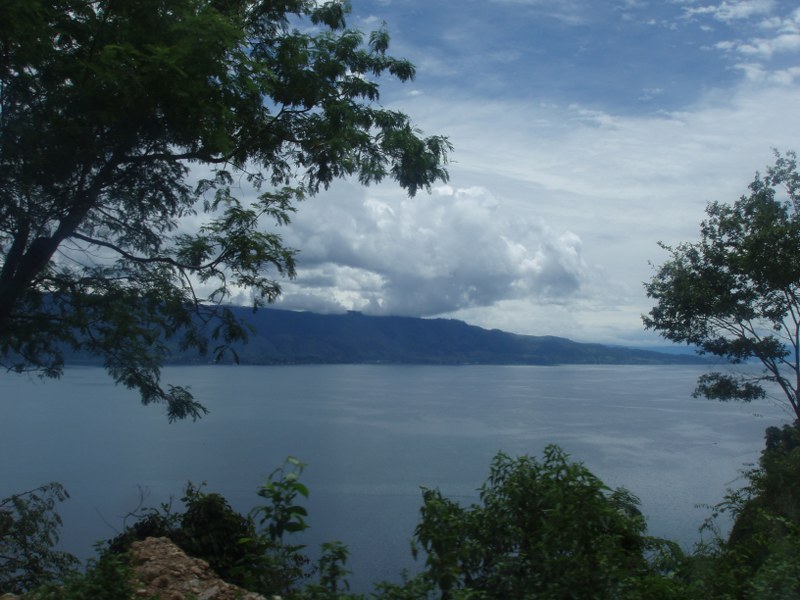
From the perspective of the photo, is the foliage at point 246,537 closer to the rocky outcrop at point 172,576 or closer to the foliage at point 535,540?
the rocky outcrop at point 172,576

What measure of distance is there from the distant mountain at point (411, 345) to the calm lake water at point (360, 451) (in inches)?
1779

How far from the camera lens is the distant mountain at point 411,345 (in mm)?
124750

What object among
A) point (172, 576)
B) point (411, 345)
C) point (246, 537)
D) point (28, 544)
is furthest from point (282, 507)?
point (411, 345)

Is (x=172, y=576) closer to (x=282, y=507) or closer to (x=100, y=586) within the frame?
(x=100, y=586)

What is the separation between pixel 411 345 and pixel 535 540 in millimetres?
156889

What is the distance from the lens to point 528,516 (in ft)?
13.7

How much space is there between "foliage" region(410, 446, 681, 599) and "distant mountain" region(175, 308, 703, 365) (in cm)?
10930

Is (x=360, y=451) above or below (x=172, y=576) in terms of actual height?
below

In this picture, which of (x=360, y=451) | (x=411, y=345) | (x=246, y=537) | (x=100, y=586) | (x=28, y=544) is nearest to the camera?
(x=100, y=586)

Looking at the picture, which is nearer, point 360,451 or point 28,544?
point 28,544

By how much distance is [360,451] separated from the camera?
3869 cm

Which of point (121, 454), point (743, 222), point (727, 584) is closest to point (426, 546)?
point (727, 584)

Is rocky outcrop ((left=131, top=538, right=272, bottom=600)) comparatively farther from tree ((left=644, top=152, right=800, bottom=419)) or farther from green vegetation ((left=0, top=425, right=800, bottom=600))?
tree ((left=644, top=152, right=800, bottom=419))

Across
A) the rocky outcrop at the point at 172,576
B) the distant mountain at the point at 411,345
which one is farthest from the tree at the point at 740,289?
the distant mountain at the point at 411,345
